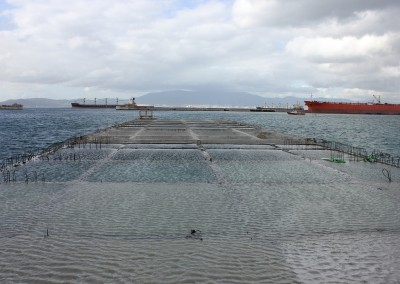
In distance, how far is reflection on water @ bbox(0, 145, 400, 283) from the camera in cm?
1307

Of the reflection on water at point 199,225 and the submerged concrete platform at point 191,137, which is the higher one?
the submerged concrete platform at point 191,137

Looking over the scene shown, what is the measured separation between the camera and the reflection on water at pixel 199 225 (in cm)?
1307

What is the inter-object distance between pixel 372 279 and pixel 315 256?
2.22 meters

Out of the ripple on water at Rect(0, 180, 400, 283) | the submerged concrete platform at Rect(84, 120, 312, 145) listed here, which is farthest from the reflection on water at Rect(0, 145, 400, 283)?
the submerged concrete platform at Rect(84, 120, 312, 145)

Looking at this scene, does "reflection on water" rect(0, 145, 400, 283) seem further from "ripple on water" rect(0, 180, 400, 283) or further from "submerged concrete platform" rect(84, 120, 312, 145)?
"submerged concrete platform" rect(84, 120, 312, 145)

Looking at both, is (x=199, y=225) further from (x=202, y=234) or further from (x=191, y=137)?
(x=191, y=137)

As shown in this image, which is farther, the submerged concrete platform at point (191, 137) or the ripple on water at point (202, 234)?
the submerged concrete platform at point (191, 137)

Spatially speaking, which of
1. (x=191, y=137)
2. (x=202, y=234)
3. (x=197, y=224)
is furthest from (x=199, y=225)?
(x=191, y=137)

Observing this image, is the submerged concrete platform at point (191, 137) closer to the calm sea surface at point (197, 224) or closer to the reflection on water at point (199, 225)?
the calm sea surface at point (197, 224)

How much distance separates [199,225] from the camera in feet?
59.0

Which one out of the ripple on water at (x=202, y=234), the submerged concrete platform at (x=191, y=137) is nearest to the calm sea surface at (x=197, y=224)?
the ripple on water at (x=202, y=234)

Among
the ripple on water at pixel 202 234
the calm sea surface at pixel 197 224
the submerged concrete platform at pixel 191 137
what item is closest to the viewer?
the ripple on water at pixel 202 234

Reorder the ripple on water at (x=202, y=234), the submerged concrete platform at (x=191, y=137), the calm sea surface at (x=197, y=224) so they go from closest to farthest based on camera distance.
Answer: the ripple on water at (x=202, y=234), the calm sea surface at (x=197, y=224), the submerged concrete platform at (x=191, y=137)

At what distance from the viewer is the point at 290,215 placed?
1991 cm
